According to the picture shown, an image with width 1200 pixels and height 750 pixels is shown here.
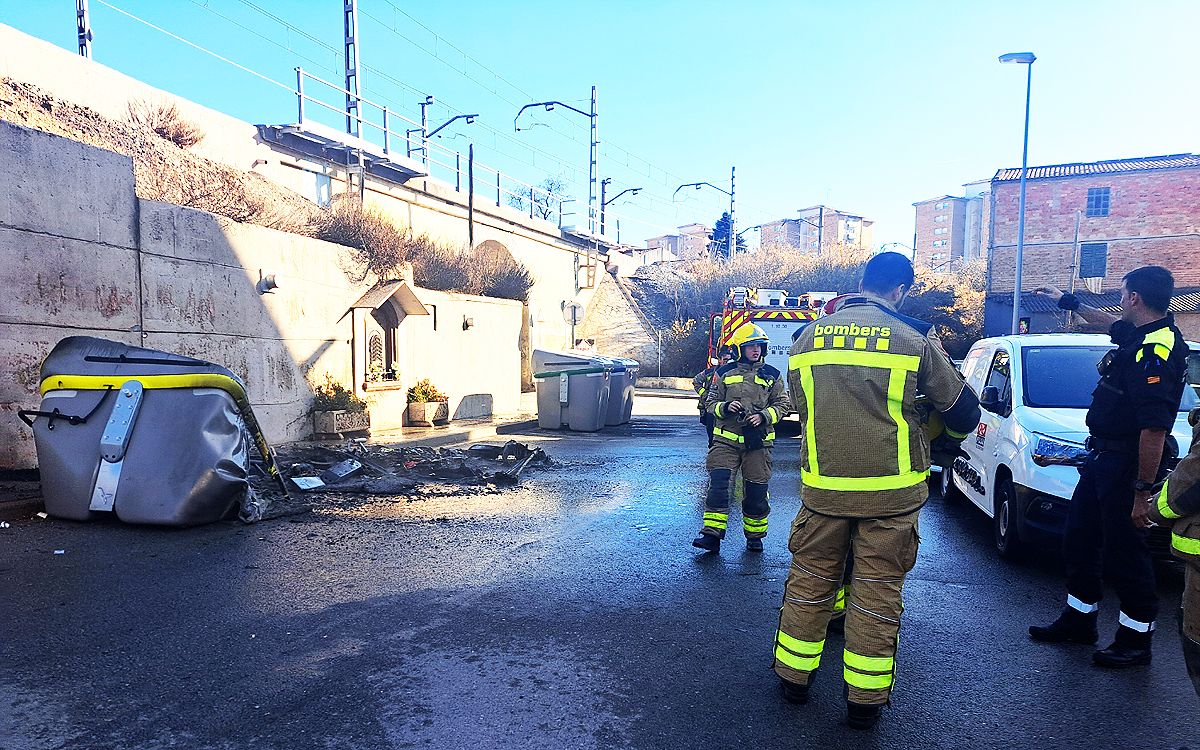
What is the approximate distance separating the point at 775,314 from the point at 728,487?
9481mm

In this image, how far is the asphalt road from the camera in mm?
2988

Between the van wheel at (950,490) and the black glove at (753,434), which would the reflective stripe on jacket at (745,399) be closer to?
the black glove at (753,434)

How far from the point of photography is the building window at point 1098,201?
3678cm

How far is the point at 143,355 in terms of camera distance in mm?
6055

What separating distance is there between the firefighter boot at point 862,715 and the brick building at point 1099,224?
35854mm

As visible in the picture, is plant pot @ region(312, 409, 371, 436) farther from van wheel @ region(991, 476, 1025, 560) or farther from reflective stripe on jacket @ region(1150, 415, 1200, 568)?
reflective stripe on jacket @ region(1150, 415, 1200, 568)

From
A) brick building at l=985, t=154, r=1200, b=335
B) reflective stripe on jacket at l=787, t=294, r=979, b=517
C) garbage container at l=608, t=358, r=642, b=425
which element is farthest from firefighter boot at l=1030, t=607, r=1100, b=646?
brick building at l=985, t=154, r=1200, b=335

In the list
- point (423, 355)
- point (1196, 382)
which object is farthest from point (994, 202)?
point (1196, 382)

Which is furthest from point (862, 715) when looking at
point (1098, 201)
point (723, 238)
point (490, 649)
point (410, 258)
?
point (723, 238)

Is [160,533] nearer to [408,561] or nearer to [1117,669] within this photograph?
[408,561]


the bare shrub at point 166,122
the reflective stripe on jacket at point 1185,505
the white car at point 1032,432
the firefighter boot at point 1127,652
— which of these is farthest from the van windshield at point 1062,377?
the bare shrub at point 166,122

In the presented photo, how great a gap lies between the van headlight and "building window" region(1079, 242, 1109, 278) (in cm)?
3837

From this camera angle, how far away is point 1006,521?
5.57 meters

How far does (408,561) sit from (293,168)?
14850 mm
